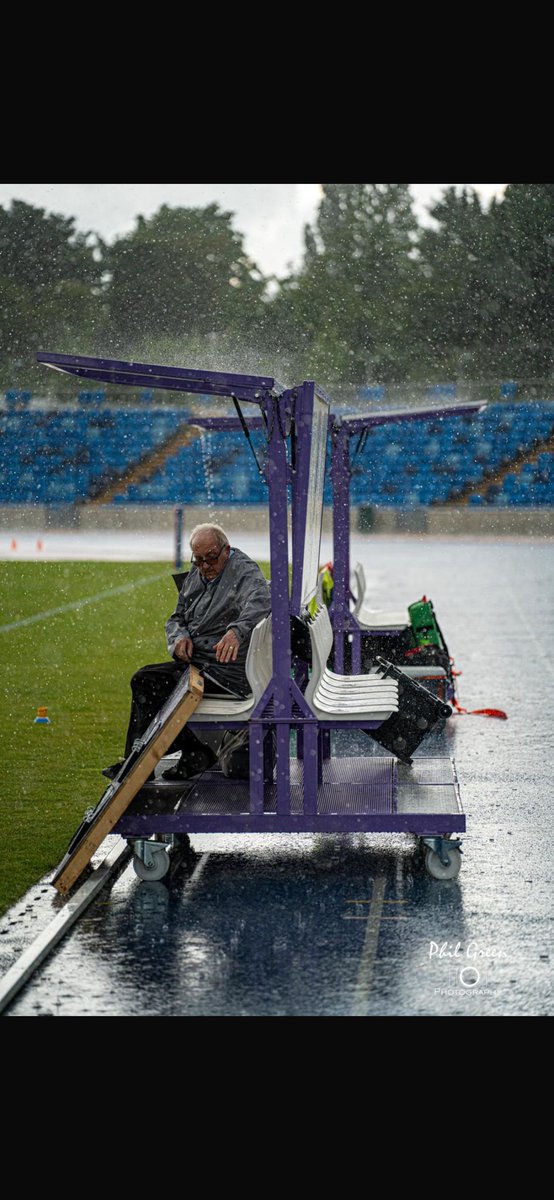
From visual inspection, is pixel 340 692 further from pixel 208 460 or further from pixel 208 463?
pixel 208 460

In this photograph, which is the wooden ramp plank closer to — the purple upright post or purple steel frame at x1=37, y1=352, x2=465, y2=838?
purple steel frame at x1=37, y1=352, x2=465, y2=838

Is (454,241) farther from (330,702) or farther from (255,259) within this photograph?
(330,702)

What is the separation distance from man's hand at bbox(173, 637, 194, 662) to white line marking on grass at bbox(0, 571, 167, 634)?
903 centimetres

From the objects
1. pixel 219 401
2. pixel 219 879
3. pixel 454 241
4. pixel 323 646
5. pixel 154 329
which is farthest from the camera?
pixel 454 241

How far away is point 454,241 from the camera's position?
27.9 m

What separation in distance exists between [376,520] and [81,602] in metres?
11.6

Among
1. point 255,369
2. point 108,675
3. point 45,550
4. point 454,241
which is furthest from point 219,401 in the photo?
point 108,675

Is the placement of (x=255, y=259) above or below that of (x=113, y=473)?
above

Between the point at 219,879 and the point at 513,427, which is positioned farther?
the point at 513,427

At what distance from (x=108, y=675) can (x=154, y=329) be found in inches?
523

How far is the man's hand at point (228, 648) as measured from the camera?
18.4 ft

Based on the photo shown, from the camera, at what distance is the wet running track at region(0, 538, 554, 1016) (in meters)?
4.14

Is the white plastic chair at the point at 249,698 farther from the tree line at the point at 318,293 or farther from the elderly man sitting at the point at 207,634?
the tree line at the point at 318,293

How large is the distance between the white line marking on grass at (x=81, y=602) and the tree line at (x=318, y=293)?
3174mm
